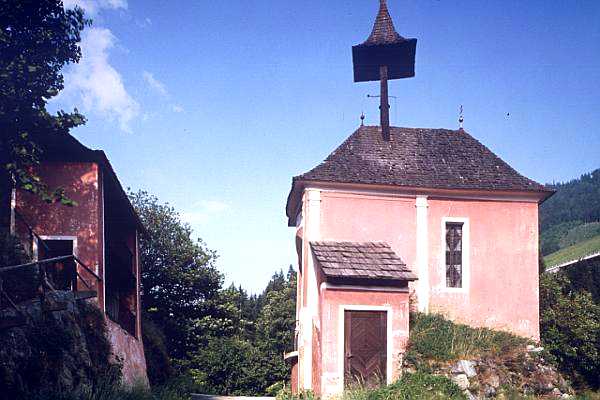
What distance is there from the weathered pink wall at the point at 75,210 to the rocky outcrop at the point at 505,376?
8.45m

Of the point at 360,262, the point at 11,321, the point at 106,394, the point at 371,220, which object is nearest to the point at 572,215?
the point at 371,220

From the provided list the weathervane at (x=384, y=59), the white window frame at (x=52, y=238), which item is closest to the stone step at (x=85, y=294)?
the white window frame at (x=52, y=238)

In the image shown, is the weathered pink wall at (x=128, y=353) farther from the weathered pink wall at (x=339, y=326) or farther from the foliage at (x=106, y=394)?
the weathered pink wall at (x=339, y=326)

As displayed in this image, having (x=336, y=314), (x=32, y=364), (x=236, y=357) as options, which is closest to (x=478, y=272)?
(x=336, y=314)

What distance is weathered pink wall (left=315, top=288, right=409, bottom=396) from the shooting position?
621 inches

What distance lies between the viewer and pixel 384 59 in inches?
875

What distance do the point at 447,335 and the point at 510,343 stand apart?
1.87 m

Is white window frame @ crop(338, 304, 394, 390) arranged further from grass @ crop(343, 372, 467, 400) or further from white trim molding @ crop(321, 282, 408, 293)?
grass @ crop(343, 372, 467, 400)

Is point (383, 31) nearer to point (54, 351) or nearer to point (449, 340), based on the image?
point (449, 340)

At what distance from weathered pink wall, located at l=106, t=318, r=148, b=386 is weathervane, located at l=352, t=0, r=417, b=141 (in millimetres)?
10616

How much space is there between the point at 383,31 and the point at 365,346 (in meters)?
11.8

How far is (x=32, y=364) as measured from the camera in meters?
10.6

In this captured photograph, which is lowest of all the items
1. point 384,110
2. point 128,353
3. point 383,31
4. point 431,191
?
point 128,353

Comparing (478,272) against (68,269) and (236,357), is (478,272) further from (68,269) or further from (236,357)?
(236,357)
